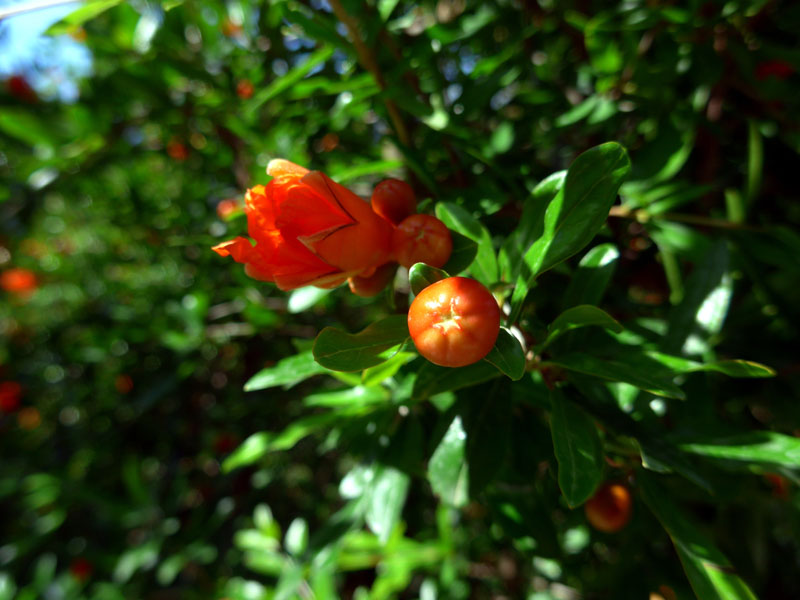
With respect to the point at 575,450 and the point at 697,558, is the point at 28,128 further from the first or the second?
the point at 697,558

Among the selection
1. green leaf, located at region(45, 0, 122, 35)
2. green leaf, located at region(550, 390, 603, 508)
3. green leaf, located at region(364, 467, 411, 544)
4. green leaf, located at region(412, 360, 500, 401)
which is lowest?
green leaf, located at region(364, 467, 411, 544)

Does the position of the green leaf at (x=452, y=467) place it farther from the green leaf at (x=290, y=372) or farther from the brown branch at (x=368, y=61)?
the brown branch at (x=368, y=61)

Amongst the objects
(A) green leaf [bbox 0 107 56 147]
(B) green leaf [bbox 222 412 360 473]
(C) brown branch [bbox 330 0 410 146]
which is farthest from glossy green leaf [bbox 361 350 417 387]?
(A) green leaf [bbox 0 107 56 147]

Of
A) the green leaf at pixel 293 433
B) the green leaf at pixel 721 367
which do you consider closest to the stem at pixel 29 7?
the green leaf at pixel 293 433

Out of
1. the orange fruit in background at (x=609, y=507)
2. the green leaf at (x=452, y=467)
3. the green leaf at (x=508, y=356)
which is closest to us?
the green leaf at (x=508, y=356)

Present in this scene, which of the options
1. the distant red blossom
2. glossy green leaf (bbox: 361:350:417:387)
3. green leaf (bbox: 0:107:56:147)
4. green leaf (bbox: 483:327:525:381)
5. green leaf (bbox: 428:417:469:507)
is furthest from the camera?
the distant red blossom

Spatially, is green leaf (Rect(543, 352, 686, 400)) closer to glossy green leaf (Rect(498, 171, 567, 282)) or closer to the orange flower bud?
glossy green leaf (Rect(498, 171, 567, 282))
